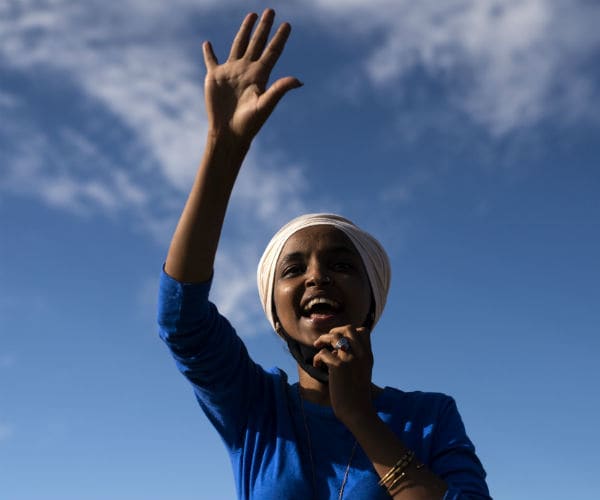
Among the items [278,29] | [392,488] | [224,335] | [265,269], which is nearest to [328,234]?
[265,269]

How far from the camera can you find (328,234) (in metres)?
5.92

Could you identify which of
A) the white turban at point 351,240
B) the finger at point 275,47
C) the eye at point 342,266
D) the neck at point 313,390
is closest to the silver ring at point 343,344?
the neck at point 313,390

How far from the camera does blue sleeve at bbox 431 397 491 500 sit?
16.5 ft

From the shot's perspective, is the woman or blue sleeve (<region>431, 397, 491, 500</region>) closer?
the woman

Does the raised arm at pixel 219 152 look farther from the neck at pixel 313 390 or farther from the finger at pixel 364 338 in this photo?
the neck at pixel 313 390

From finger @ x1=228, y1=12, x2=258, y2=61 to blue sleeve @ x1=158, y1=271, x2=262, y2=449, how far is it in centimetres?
142

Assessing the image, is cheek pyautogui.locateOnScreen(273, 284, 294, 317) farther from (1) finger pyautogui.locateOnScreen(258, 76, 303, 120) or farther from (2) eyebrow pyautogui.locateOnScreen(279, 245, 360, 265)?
(1) finger pyautogui.locateOnScreen(258, 76, 303, 120)

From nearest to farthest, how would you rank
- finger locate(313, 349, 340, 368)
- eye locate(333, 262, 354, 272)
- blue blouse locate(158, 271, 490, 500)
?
finger locate(313, 349, 340, 368) < blue blouse locate(158, 271, 490, 500) < eye locate(333, 262, 354, 272)

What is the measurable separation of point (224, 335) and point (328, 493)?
114 centimetres

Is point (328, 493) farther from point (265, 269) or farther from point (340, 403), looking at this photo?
point (265, 269)

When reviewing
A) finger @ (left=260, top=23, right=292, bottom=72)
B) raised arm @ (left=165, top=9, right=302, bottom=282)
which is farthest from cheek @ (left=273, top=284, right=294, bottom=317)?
finger @ (left=260, top=23, right=292, bottom=72)

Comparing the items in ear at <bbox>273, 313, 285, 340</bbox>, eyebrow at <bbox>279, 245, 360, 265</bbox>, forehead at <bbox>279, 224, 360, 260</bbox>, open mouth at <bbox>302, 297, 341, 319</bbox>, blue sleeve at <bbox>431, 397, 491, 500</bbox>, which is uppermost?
forehead at <bbox>279, 224, 360, 260</bbox>

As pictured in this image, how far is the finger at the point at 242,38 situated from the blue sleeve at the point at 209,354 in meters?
1.42

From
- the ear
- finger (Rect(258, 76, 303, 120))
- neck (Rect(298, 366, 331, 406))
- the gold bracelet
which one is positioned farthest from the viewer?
the ear
